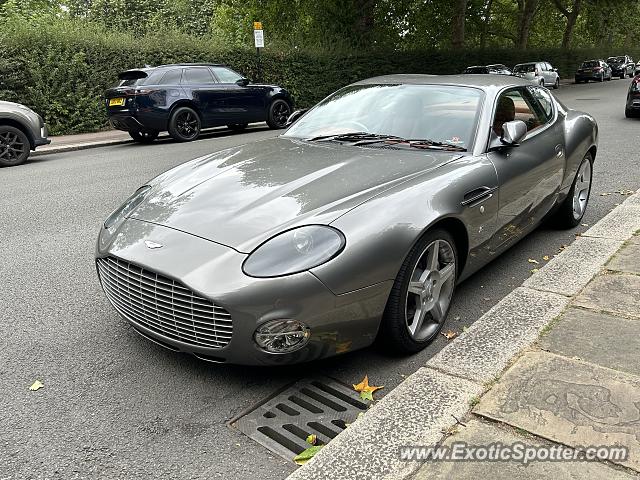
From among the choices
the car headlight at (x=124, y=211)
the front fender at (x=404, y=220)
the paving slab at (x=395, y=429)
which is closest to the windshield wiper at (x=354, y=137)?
the front fender at (x=404, y=220)

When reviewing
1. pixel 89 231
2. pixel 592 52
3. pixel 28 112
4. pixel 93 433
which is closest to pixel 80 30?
pixel 28 112

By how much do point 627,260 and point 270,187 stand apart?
272 centimetres

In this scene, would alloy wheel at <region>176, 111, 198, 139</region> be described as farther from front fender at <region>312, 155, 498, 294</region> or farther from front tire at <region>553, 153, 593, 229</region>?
front fender at <region>312, 155, 498, 294</region>

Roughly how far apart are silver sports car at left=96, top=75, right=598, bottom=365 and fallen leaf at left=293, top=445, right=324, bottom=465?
0.45 m

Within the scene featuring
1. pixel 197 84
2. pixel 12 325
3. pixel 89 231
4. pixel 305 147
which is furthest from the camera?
pixel 197 84

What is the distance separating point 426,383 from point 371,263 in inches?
24.3

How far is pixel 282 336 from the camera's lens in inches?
101

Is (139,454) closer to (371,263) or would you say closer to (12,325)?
(371,263)

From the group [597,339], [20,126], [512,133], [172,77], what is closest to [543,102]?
[512,133]

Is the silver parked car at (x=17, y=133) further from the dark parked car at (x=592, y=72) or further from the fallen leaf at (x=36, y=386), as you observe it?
the dark parked car at (x=592, y=72)

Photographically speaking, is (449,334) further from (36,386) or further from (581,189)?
(581,189)

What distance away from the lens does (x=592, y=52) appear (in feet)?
147

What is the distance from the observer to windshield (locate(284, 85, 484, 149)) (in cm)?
385

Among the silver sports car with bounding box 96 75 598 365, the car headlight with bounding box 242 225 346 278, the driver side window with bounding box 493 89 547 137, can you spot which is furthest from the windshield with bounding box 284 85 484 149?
the car headlight with bounding box 242 225 346 278
